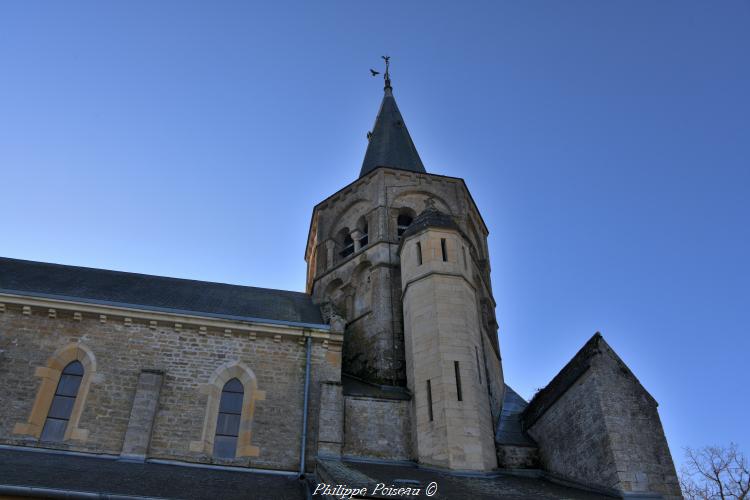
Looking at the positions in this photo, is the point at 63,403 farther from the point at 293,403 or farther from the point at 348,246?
the point at 348,246

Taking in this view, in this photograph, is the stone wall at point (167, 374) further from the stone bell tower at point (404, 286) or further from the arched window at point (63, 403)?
the stone bell tower at point (404, 286)

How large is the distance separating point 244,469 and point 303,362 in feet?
9.08

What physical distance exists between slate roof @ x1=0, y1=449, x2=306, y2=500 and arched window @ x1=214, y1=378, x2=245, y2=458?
79cm

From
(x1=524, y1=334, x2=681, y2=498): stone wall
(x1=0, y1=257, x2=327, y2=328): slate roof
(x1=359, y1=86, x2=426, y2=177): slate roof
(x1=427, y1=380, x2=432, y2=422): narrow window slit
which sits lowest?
(x1=524, y1=334, x2=681, y2=498): stone wall

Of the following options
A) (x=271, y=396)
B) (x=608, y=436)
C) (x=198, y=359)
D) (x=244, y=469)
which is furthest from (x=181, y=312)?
(x=608, y=436)

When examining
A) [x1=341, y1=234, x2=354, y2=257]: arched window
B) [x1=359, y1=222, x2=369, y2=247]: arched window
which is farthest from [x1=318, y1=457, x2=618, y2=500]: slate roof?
[x1=341, y1=234, x2=354, y2=257]: arched window

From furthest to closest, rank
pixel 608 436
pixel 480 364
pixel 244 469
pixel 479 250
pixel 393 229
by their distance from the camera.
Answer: pixel 479 250
pixel 393 229
pixel 480 364
pixel 244 469
pixel 608 436

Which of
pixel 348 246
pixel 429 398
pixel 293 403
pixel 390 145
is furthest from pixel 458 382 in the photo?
pixel 390 145

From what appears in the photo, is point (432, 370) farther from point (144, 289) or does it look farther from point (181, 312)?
point (144, 289)

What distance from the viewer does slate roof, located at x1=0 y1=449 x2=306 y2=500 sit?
32.4 feet

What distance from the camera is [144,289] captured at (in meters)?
17.3

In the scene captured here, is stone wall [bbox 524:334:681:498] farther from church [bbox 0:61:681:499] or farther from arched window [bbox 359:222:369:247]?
arched window [bbox 359:222:369:247]

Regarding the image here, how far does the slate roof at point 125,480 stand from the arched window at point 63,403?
1.92 ft

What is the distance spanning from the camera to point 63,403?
13.3 metres
